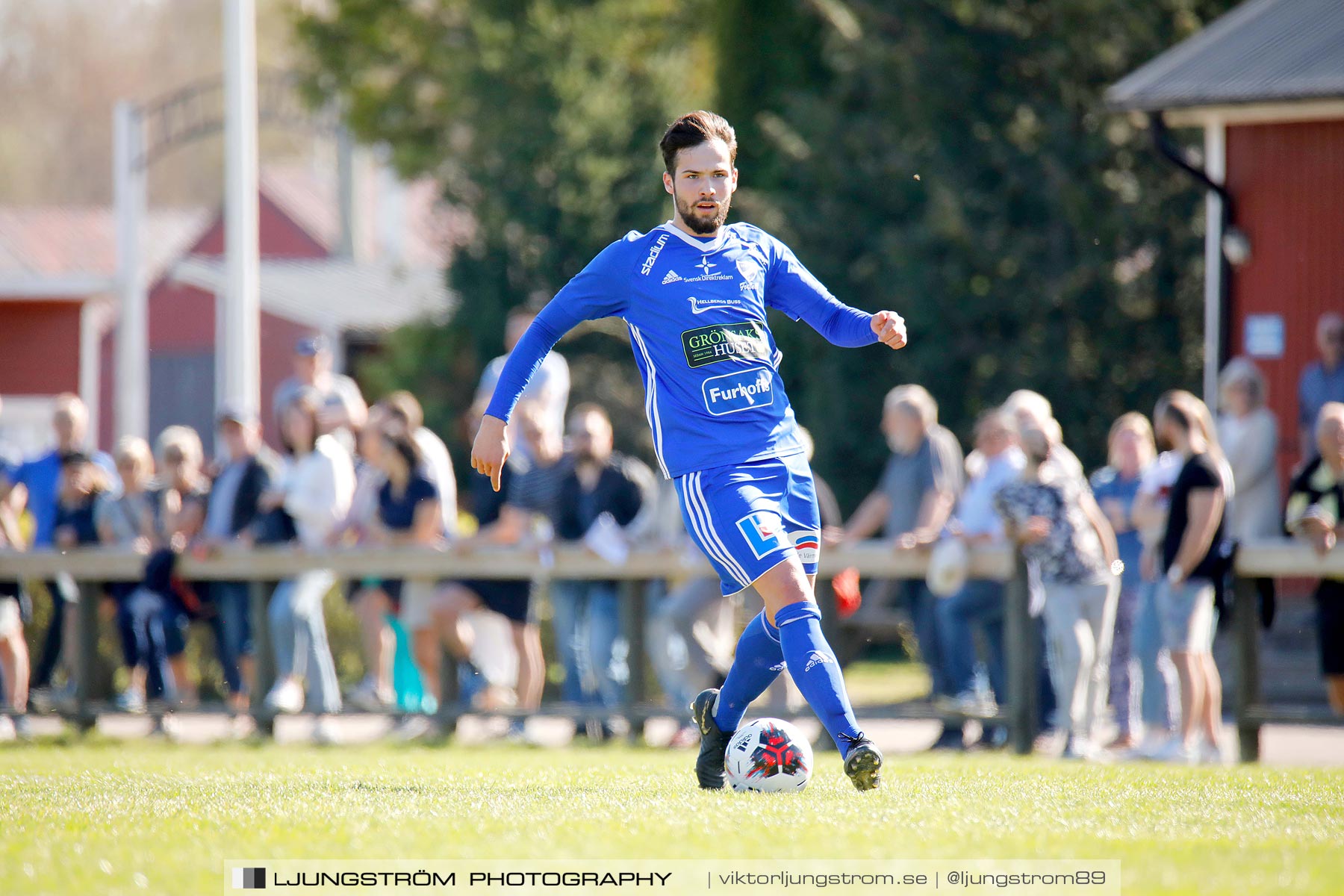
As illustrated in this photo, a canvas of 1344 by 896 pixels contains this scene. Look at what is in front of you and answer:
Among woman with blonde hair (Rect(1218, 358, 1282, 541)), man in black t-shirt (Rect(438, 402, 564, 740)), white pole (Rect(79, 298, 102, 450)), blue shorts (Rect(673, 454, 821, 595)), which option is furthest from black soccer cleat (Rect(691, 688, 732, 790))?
white pole (Rect(79, 298, 102, 450))

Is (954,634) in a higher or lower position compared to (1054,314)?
lower

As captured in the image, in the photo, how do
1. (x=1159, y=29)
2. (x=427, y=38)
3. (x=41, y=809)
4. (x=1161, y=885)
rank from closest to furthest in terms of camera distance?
(x=1161, y=885)
(x=41, y=809)
(x=1159, y=29)
(x=427, y=38)

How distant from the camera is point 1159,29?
19.3m

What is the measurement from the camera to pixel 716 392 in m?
6.16

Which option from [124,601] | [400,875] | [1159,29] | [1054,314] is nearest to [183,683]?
[124,601]

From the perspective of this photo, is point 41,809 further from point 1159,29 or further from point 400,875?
point 1159,29

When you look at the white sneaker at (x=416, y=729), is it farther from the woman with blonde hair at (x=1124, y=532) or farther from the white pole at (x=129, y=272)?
the white pole at (x=129, y=272)

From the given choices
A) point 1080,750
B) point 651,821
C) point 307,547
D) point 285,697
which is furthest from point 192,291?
point 651,821

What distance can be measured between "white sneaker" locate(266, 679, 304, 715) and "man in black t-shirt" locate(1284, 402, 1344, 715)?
22.0ft

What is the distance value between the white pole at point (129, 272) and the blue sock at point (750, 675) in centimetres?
2285

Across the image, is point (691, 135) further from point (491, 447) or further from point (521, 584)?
point (521, 584)

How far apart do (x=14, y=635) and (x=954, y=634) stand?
7040 millimetres

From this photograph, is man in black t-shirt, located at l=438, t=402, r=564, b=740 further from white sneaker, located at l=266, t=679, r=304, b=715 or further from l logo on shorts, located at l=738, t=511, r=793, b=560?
l logo on shorts, located at l=738, t=511, r=793, b=560

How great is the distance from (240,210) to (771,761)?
14.7 metres
